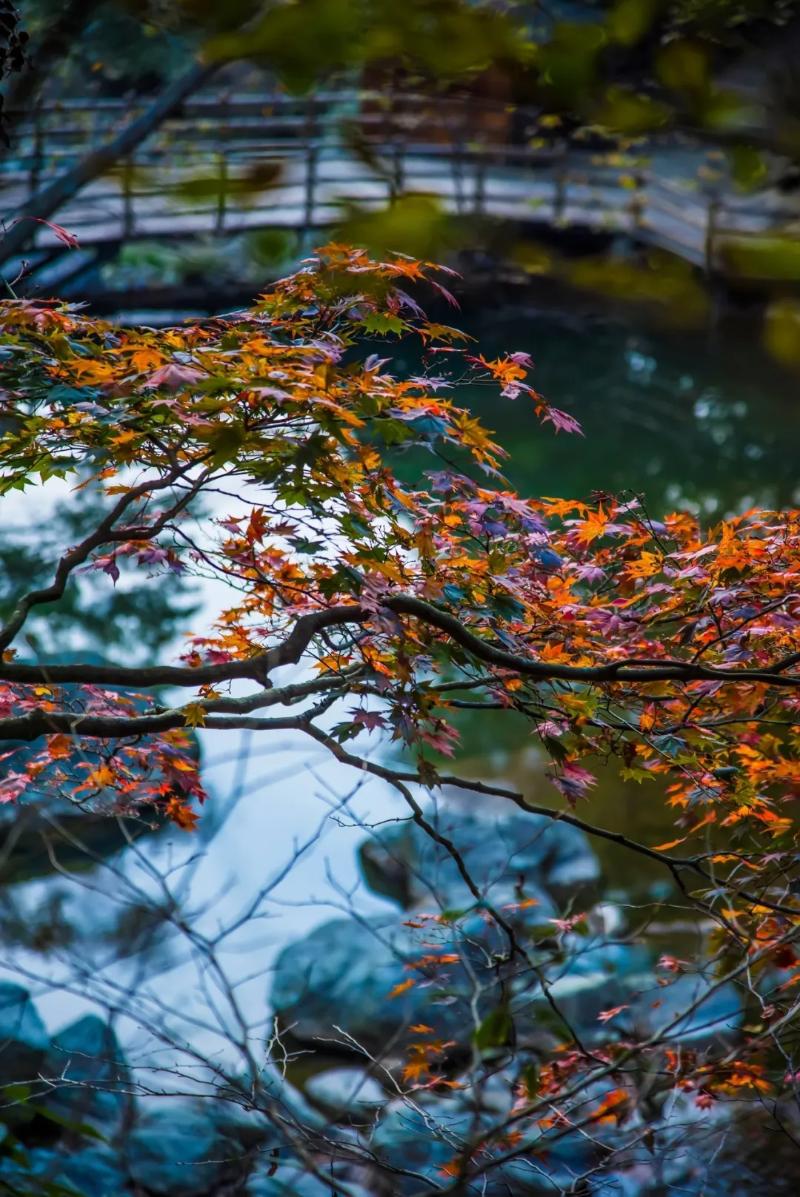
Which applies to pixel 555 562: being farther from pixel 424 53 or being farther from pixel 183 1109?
pixel 183 1109

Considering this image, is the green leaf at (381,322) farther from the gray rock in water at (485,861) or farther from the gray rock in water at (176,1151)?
the gray rock in water at (485,861)

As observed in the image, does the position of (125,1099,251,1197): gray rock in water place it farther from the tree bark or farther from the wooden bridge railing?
the tree bark

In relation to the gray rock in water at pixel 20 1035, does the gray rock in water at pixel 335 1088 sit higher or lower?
lower

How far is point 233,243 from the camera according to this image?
1.53m

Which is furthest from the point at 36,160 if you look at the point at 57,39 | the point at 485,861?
the point at 485,861

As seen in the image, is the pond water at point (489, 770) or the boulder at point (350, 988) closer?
the boulder at point (350, 988)

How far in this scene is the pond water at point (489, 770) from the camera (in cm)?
556

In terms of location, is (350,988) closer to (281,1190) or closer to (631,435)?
(281,1190)

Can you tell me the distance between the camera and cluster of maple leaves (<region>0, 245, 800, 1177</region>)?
85.6 inches

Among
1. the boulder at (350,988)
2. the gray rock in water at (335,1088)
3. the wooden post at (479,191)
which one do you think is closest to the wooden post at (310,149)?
the wooden post at (479,191)

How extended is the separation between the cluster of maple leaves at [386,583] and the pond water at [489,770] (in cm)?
36

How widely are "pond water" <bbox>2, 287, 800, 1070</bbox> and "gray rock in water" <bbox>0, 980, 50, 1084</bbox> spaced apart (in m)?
0.16

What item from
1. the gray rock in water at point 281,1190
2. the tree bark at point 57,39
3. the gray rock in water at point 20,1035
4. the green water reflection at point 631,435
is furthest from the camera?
the green water reflection at point 631,435

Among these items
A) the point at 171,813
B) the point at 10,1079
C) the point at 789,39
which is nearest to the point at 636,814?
the point at 10,1079
